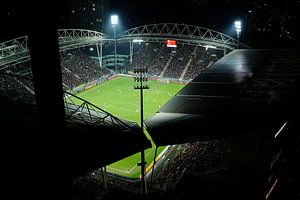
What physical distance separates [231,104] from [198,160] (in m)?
4.76

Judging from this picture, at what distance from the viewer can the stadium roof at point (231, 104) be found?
548 inches

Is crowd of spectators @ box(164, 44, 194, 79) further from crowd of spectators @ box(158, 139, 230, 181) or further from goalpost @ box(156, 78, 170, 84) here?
crowd of spectators @ box(158, 139, 230, 181)

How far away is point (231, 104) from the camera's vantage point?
58.0ft

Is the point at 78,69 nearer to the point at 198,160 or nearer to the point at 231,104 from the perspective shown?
the point at 198,160

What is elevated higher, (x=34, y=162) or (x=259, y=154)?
(x=34, y=162)

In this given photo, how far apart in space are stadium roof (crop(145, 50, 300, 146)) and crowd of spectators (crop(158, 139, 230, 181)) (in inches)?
139

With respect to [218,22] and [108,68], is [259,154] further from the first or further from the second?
[218,22]

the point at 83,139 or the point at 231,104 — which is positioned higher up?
the point at 231,104

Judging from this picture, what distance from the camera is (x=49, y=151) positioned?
1098cm

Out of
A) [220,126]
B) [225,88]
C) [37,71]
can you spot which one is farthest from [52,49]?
[225,88]

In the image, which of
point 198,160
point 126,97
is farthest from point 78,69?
point 198,160

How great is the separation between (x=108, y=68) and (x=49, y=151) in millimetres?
53004

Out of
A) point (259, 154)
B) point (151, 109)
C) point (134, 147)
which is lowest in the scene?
point (151, 109)

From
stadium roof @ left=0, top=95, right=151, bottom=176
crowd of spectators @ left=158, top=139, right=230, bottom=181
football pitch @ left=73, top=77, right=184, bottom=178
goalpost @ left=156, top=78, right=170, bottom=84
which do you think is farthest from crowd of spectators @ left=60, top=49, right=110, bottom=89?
stadium roof @ left=0, top=95, right=151, bottom=176
